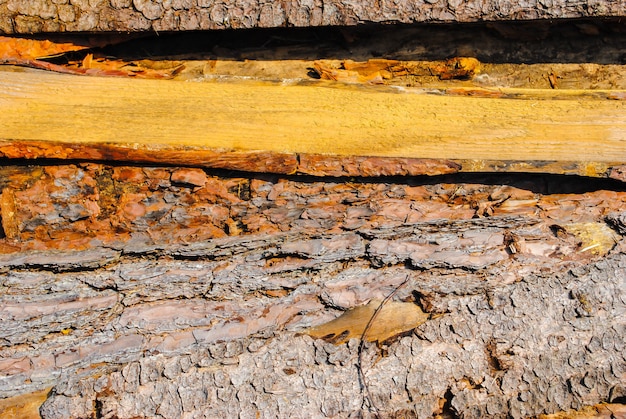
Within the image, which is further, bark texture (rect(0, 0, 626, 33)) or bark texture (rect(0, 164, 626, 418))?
bark texture (rect(0, 0, 626, 33))

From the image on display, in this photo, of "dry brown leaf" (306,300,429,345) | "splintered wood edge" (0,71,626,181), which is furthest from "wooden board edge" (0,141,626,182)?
"dry brown leaf" (306,300,429,345)

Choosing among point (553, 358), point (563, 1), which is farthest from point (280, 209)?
point (563, 1)

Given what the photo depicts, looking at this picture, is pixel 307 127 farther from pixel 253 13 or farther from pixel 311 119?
pixel 253 13

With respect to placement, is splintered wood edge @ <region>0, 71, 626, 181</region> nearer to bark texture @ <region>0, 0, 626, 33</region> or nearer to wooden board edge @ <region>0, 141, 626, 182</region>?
wooden board edge @ <region>0, 141, 626, 182</region>

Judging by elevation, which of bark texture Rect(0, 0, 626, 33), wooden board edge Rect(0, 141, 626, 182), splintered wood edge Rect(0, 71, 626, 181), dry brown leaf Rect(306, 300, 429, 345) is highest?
bark texture Rect(0, 0, 626, 33)

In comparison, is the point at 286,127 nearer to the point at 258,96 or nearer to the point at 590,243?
the point at 258,96

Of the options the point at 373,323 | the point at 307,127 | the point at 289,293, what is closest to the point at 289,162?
the point at 307,127

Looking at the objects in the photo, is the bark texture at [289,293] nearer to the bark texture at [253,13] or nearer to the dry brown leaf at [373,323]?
the dry brown leaf at [373,323]
